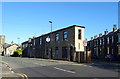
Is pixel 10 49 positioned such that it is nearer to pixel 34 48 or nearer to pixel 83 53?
pixel 34 48

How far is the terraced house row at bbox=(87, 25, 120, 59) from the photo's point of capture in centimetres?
4520

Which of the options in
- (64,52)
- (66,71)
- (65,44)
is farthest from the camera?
(64,52)

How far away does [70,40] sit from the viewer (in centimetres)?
3325

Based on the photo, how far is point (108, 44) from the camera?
50.3 metres

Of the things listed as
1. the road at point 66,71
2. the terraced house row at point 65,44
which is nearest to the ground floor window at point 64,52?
the terraced house row at point 65,44

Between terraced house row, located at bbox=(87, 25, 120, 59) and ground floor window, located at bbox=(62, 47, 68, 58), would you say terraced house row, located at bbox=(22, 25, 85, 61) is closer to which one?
ground floor window, located at bbox=(62, 47, 68, 58)

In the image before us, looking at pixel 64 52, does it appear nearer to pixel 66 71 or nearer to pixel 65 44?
pixel 65 44

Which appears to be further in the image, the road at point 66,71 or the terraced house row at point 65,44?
the terraced house row at point 65,44

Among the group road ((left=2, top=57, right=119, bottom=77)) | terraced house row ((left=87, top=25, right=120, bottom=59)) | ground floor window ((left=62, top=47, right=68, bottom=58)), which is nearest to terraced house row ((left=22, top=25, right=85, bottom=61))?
ground floor window ((left=62, top=47, right=68, bottom=58))

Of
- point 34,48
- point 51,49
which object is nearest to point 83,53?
point 51,49

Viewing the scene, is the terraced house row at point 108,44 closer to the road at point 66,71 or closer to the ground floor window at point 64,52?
the ground floor window at point 64,52

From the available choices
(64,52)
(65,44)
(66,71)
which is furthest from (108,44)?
(66,71)

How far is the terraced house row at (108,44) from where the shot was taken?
4520 centimetres

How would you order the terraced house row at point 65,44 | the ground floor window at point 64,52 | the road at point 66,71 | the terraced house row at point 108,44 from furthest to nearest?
the terraced house row at point 108,44 → the ground floor window at point 64,52 → the terraced house row at point 65,44 → the road at point 66,71
